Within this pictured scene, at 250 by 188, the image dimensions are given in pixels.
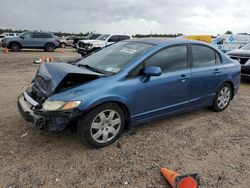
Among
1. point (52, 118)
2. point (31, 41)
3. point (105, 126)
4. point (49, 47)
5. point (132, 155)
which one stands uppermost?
point (31, 41)

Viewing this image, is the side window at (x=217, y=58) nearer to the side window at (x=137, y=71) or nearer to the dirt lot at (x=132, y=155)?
the dirt lot at (x=132, y=155)

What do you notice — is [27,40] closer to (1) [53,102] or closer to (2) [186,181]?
(1) [53,102]

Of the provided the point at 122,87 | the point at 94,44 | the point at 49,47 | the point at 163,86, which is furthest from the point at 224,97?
the point at 49,47

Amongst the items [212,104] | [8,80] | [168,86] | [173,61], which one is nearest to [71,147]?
[168,86]

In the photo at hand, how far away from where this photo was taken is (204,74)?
4.55 metres

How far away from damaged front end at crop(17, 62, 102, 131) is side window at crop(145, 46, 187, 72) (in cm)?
97

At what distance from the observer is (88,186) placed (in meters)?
2.77

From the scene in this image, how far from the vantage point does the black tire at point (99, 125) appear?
329 centimetres

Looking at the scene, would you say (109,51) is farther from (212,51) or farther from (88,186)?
(88,186)

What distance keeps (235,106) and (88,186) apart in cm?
423

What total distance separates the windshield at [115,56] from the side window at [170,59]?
22cm

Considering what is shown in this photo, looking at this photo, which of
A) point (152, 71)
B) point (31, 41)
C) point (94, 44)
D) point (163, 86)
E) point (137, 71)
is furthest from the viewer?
point (31, 41)

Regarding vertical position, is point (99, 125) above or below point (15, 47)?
below

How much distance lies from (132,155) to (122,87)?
0.96 meters
